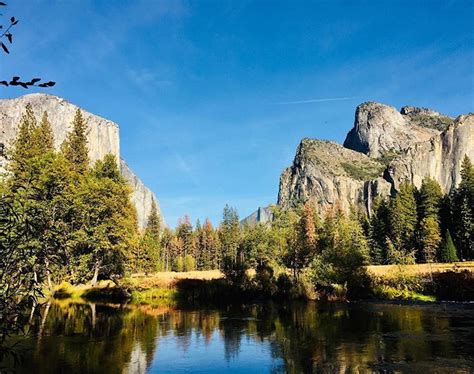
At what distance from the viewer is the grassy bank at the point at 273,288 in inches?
1486

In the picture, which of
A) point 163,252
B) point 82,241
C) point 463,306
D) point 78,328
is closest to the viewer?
point 78,328

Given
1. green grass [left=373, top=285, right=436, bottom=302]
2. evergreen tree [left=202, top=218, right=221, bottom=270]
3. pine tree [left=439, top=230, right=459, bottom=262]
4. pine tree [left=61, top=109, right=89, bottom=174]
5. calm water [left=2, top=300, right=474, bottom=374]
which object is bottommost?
calm water [left=2, top=300, right=474, bottom=374]

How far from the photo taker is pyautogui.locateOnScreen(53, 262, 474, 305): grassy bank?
37734 millimetres

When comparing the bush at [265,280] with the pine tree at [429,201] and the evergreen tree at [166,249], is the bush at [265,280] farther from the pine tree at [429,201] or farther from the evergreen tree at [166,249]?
the evergreen tree at [166,249]

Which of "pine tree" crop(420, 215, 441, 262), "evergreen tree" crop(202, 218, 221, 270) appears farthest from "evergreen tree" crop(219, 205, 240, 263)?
"pine tree" crop(420, 215, 441, 262)

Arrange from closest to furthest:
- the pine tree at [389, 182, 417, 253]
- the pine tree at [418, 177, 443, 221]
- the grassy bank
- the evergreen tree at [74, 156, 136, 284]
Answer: the grassy bank < the evergreen tree at [74, 156, 136, 284] < the pine tree at [418, 177, 443, 221] < the pine tree at [389, 182, 417, 253]

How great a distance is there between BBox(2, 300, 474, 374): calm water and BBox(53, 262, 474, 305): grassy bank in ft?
19.3

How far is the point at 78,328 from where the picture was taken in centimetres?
2545

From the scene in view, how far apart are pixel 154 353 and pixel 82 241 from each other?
90.9 ft

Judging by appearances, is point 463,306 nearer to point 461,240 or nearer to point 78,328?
point 78,328

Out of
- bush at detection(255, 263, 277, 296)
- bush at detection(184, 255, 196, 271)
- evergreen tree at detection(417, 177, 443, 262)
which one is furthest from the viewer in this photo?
bush at detection(184, 255, 196, 271)

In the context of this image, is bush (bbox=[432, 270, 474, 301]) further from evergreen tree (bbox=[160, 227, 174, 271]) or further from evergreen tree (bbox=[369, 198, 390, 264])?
evergreen tree (bbox=[160, 227, 174, 271])

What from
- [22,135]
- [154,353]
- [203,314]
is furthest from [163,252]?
[154,353]

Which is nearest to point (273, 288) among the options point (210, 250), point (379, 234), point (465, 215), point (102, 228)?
point (102, 228)
